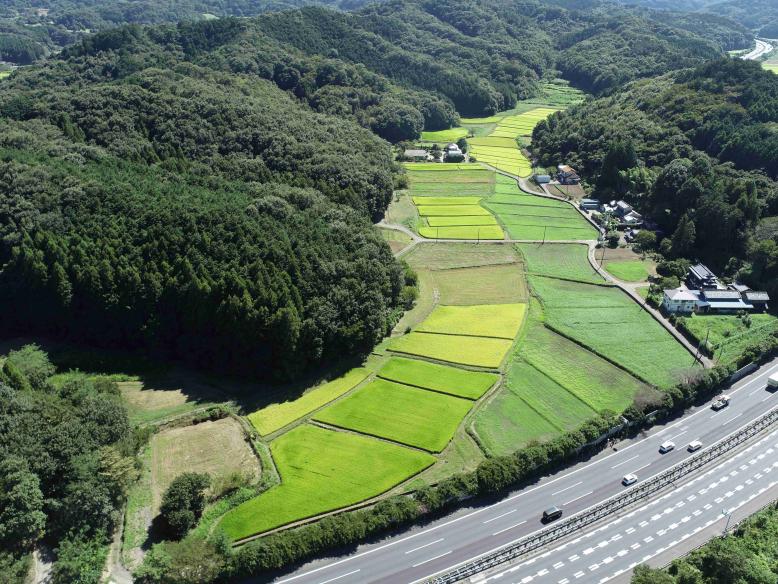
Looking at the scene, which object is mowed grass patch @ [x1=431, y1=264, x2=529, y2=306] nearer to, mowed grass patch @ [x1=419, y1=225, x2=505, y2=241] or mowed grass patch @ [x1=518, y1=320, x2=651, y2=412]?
mowed grass patch @ [x1=518, y1=320, x2=651, y2=412]

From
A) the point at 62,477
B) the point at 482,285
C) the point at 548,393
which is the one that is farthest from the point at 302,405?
the point at 482,285

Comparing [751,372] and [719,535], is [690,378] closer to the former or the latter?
[751,372]

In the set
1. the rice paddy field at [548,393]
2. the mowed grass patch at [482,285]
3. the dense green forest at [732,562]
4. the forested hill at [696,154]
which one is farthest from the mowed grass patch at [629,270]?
the dense green forest at [732,562]

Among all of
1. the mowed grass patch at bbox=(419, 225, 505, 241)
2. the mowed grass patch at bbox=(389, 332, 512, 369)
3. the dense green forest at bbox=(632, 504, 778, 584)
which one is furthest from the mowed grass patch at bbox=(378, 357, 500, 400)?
the mowed grass patch at bbox=(419, 225, 505, 241)

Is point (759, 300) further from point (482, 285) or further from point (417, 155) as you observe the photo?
point (417, 155)

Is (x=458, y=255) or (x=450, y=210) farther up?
(x=450, y=210)

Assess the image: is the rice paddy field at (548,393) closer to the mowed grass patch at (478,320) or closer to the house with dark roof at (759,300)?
the mowed grass patch at (478,320)
